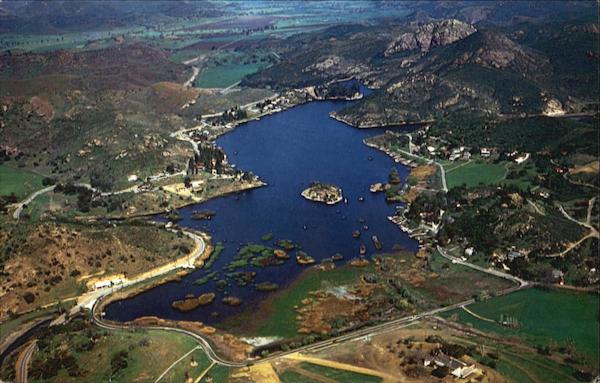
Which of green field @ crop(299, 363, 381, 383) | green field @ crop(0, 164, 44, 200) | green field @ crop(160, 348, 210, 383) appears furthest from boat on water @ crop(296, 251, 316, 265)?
green field @ crop(0, 164, 44, 200)

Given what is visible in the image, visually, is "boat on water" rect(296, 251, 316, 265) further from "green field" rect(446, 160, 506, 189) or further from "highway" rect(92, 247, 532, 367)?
"green field" rect(446, 160, 506, 189)

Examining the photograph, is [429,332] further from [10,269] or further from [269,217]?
[10,269]

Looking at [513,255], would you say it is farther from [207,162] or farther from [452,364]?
[207,162]

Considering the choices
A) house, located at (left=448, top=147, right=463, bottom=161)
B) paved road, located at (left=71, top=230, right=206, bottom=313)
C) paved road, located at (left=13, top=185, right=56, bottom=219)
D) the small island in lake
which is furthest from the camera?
house, located at (left=448, top=147, right=463, bottom=161)

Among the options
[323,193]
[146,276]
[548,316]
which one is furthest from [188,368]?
[323,193]

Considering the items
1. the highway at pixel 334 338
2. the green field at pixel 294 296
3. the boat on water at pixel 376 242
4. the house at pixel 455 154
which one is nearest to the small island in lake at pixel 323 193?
the boat on water at pixel 376 242

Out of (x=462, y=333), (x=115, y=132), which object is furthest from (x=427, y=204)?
(x=115, y=132)
